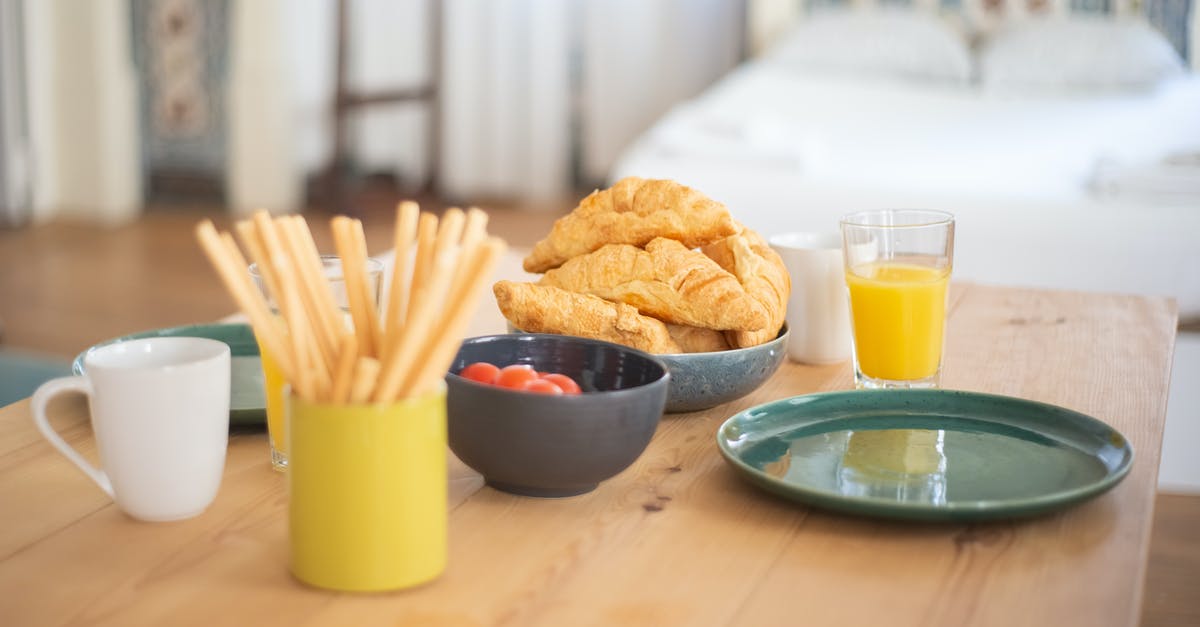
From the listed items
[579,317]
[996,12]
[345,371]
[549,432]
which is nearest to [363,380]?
[345,371]

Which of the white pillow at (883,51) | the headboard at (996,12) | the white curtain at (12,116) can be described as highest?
the headboard at (996,12)

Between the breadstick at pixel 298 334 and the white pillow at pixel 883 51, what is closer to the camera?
the breadstick at pixel 298 334

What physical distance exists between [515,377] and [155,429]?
0.23m

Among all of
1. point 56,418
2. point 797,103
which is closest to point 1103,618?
point 56,418

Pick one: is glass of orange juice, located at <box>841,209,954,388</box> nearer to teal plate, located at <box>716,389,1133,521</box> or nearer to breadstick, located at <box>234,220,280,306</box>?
teal plate, located at <box>716,389,1133,521</box>

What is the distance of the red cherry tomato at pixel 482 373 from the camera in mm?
876

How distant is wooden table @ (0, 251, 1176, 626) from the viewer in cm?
71

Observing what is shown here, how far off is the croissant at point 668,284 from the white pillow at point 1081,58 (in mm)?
3065

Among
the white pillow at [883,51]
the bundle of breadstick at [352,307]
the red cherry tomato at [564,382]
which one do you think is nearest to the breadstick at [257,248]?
the bundle of breadstick at [352,307]

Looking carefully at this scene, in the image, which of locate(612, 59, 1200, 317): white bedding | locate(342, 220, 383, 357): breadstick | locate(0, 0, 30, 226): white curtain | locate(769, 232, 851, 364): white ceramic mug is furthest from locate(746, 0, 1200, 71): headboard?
locate(342, 220, 383, 357): breadstick

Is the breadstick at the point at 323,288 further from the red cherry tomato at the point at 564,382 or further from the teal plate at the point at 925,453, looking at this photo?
the teal plate at the point at 925,453

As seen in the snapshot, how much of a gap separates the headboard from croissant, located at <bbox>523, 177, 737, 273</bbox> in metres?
3.45

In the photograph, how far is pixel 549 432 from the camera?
82 centimetres

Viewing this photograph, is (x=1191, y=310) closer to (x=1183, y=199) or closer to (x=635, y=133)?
(x=1183, y=199)
